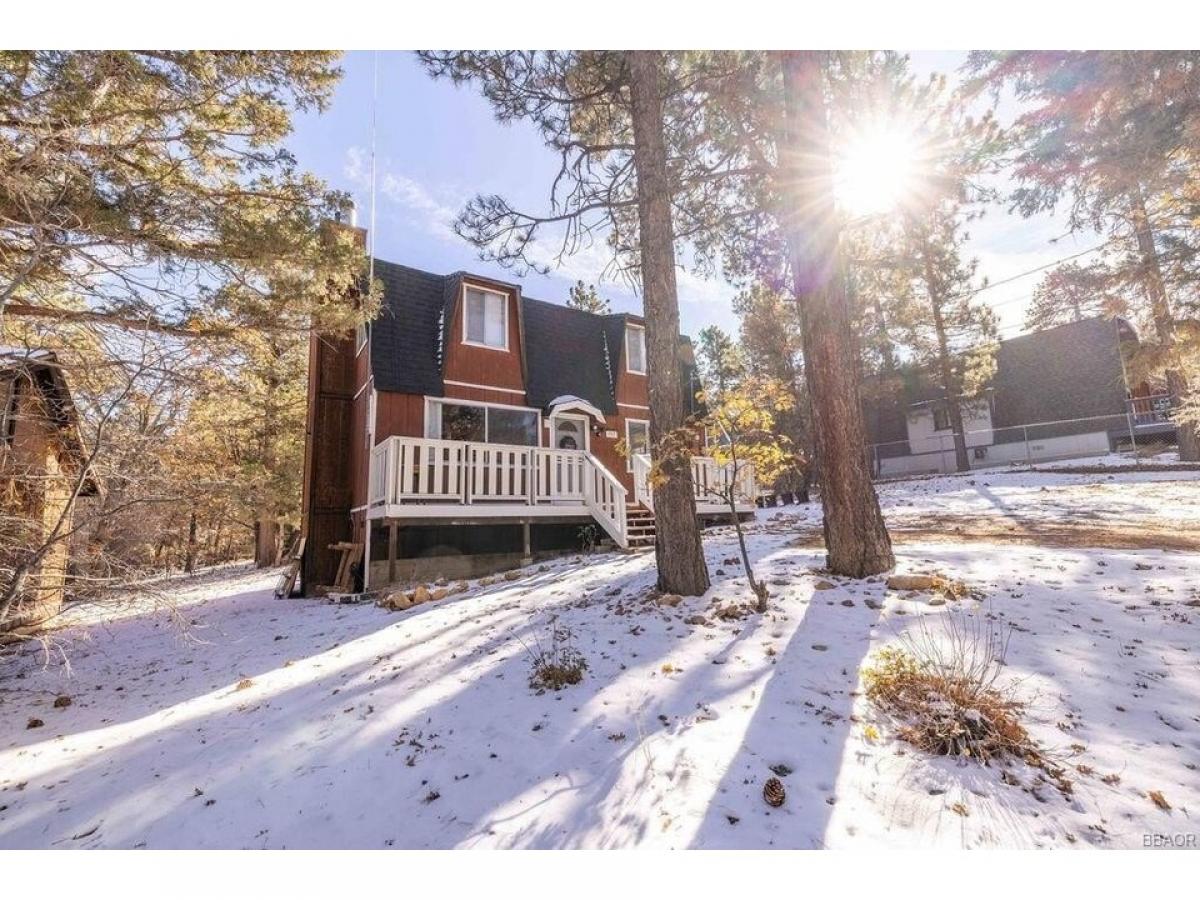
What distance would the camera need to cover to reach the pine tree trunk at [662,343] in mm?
5371

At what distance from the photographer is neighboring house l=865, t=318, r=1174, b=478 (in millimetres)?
20453

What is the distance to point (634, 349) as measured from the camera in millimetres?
14320

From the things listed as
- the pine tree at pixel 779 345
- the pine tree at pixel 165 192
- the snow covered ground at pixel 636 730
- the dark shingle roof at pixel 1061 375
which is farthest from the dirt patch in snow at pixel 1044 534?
the dark shingle roof at pixel 1061 375

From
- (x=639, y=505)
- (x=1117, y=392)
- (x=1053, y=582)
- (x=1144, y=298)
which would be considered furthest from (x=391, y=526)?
(x=1117, y=392)

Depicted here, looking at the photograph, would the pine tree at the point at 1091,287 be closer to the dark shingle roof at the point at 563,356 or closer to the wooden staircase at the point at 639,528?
the wooden staircase at the point at 639,528

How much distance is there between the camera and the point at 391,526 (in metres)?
8.55

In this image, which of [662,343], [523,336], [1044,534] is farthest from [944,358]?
[662,343]

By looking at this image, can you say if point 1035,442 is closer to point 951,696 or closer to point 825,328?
point 825,328

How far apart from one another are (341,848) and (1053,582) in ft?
19.2

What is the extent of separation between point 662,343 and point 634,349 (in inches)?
348

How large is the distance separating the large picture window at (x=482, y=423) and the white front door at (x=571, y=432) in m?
0.60

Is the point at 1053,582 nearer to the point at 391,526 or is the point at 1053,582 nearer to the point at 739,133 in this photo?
the point at 739,133
